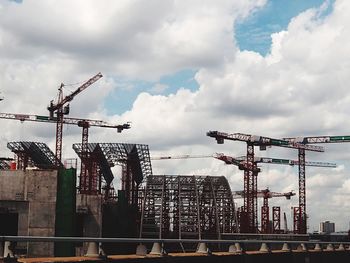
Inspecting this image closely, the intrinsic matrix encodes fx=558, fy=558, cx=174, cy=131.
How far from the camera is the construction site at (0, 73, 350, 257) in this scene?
210 feet

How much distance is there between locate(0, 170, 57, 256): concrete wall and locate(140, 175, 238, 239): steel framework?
138 feet

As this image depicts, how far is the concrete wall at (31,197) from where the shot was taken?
63.2 meters

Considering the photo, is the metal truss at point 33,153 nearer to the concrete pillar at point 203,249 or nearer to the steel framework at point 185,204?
the steel framework at point 185,204

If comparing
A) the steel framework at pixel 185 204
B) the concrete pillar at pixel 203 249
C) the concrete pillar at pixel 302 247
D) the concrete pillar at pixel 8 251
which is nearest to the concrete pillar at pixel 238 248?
the concrete pillar at pixel 203 249

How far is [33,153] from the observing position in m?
97.5

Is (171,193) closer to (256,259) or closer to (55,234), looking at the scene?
(55,234)

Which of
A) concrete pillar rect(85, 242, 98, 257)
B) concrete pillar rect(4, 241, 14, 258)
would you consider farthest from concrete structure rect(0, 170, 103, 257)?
concrete pillar rect(4, 241, 14, 258)

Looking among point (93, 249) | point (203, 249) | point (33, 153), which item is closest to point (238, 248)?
point (203, 249)

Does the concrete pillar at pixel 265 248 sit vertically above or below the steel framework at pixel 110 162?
below

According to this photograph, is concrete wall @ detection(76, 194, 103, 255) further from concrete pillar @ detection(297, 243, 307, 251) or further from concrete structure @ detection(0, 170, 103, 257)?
concrete pillar @ detection(297, 243, 307, 251)

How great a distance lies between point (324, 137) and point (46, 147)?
80.9 m

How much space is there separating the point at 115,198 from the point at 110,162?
830cm

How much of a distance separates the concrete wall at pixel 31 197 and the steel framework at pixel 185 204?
42014 mm

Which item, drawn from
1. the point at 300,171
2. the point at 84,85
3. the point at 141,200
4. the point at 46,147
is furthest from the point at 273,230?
the point at 46,147
